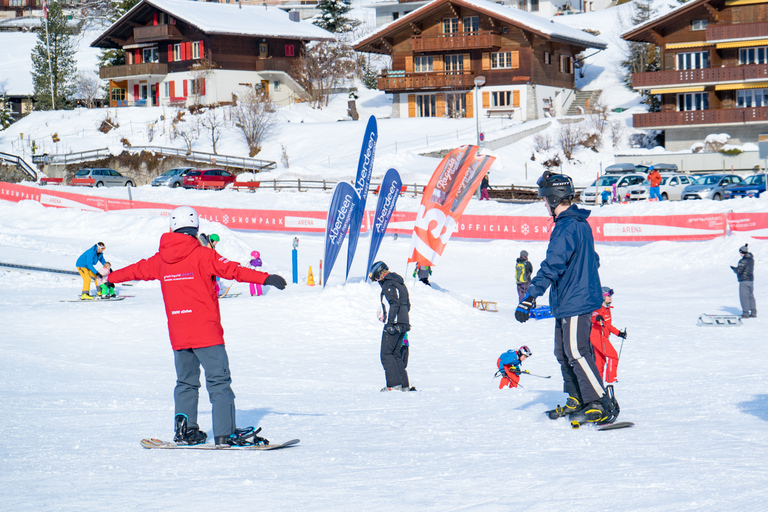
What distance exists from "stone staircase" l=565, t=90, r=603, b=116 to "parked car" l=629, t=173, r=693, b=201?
849 inches

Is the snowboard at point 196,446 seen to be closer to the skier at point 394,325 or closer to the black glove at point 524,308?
the black glove at point 524,308

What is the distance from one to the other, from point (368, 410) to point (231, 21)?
57852 mm

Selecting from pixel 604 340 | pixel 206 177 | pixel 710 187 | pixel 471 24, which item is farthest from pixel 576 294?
pixel 471 24

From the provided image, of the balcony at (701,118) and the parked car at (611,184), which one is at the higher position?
the balcony at (701,118)

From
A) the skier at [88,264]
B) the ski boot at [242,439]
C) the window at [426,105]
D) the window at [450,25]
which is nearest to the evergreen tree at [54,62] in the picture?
the window at [426,105]

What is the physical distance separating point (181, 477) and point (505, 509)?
2.07 m

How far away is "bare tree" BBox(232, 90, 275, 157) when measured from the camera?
50562 millimetres

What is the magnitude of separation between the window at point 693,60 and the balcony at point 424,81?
496 inches

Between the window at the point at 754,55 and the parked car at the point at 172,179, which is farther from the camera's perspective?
the window at the point at 754,55

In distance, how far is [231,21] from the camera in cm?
6169

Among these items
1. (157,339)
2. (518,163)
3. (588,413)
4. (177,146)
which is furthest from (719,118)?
(588,413)

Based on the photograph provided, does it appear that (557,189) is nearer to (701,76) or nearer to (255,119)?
(701,76)

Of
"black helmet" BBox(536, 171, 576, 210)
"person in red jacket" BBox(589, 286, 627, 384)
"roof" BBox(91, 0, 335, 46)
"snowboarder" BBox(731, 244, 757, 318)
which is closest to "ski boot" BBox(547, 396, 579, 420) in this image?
"person in red jacket" BBox(589, 286, 627, 384)

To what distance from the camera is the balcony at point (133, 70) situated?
62000 mm
